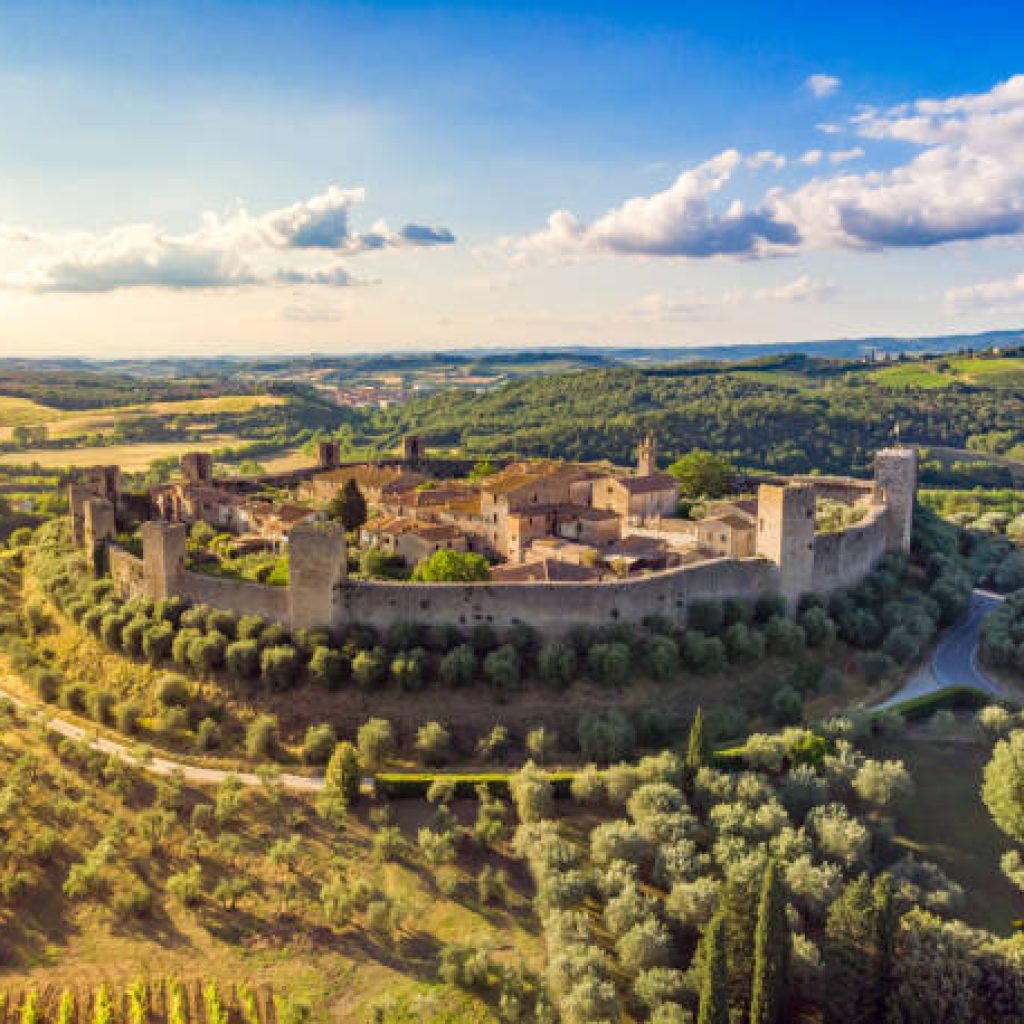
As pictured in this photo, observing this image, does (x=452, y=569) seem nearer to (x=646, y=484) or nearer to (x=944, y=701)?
(x=646, y=484)

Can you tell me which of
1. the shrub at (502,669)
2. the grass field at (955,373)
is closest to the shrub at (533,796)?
the shrub at (502,669)

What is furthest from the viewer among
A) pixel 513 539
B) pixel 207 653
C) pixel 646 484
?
pixel 646 484

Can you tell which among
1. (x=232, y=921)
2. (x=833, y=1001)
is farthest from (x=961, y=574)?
(x=232, y=921)

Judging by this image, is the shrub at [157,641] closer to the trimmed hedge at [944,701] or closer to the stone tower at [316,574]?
the stone tower at [316,574]

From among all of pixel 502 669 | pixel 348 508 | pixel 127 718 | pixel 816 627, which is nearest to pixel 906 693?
pixel 816 627

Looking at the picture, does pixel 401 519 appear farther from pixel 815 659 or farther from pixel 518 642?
pixel 815 659

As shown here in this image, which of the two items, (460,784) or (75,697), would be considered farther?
(75,697)
